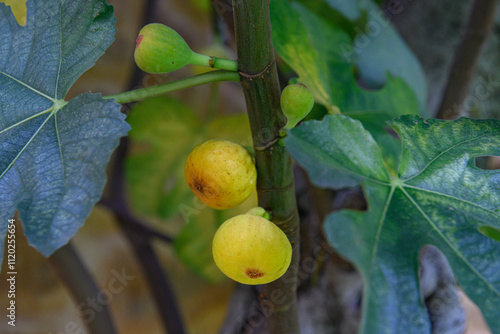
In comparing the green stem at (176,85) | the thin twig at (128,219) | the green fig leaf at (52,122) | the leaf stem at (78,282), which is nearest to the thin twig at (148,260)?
the thin twig at (128,219)

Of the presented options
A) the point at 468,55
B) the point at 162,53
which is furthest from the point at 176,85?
the point at 468,55

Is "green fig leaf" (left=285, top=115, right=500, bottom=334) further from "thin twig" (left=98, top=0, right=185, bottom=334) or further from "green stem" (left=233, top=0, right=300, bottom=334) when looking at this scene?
"thin twig" (left=98, top=0, right=185, bottom=334)

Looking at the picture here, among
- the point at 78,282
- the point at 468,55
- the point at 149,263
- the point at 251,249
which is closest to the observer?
the point at 251,249

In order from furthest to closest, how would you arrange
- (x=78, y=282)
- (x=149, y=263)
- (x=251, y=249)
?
1. (x=149, y=263)
2. (x=78, y=282)
3. (x=251, y=249)

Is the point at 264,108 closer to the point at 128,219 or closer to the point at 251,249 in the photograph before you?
the point at 251,249

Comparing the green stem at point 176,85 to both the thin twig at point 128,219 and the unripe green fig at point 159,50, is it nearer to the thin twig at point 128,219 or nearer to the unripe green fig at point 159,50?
the unripe green fig at point 159,50

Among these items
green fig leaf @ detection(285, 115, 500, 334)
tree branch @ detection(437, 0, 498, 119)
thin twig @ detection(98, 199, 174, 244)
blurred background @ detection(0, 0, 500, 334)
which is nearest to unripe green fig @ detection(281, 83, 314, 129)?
green fig leaf @ detection(285, 115, 500, 334)

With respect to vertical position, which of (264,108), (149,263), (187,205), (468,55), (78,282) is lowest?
(149,263)
